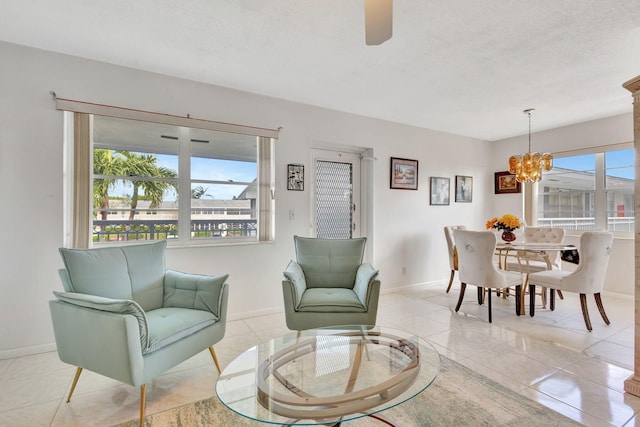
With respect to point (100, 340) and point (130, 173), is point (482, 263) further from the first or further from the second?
point (130, 173)

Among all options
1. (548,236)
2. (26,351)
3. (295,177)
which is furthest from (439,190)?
(26,351)

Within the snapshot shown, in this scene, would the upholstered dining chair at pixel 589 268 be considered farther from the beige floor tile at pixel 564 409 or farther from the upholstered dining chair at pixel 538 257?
the beige floor tile at pixel 564 409

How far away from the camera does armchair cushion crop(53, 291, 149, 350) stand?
1.60 meters

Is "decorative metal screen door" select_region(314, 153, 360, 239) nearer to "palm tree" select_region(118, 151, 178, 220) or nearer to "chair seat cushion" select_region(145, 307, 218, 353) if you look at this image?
"palm tree" select_region(118, 151, 178, 220)

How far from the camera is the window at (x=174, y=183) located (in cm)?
282

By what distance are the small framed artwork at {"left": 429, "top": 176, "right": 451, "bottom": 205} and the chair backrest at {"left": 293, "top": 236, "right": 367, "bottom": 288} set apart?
95.7 inches

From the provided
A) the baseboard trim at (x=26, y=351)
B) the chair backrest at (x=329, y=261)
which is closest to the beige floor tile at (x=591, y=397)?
the chair backrest at (x=329, y=261)

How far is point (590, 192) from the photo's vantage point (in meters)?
4.41

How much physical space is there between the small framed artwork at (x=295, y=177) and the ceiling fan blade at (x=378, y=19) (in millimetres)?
2208

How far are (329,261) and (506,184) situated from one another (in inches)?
163

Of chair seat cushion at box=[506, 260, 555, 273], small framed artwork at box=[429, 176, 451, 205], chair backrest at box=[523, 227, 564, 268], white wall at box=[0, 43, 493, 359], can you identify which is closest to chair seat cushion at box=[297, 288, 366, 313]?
white wall at box=[0, 43, 493, 359]

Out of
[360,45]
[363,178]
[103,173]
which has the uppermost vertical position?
[360,45]

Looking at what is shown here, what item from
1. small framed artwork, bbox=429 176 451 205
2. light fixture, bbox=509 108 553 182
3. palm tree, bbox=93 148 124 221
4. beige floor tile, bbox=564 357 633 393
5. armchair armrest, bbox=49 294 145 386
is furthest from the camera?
small framed artwork, bbox=429 176 451 205

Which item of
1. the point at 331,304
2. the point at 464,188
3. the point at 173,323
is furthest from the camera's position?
the point at 464,188
